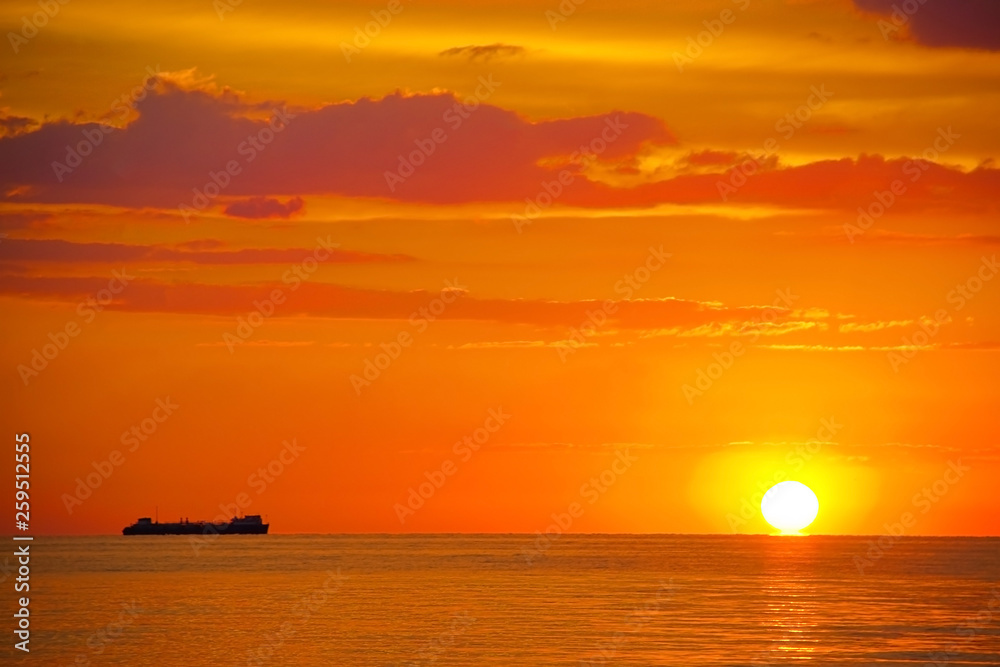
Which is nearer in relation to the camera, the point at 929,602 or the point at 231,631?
the point at 231,631

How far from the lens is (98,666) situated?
67.9 meters

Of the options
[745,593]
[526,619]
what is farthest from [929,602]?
[526,619]

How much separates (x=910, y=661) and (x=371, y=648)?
90.3 ft

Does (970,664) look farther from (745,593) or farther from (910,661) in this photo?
(745,593)

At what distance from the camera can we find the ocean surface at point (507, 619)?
70.1 m

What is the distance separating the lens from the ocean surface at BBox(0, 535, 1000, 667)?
2758 inches

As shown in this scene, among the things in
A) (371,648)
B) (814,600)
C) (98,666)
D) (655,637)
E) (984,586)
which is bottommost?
(98,666)

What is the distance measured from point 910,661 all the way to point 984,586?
6954cm

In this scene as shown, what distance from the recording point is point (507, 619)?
8938 centimetres

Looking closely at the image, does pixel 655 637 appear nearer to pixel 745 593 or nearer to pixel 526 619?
pixel 526 619

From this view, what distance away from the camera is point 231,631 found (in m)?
83.0

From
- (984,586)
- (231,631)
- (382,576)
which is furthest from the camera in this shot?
(382,576)

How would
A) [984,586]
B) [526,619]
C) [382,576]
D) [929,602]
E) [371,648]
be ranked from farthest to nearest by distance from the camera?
[382,576]
[984,586]
[929,602]
[526,619]
[371,648]

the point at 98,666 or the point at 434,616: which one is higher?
A: the point at 434,616
